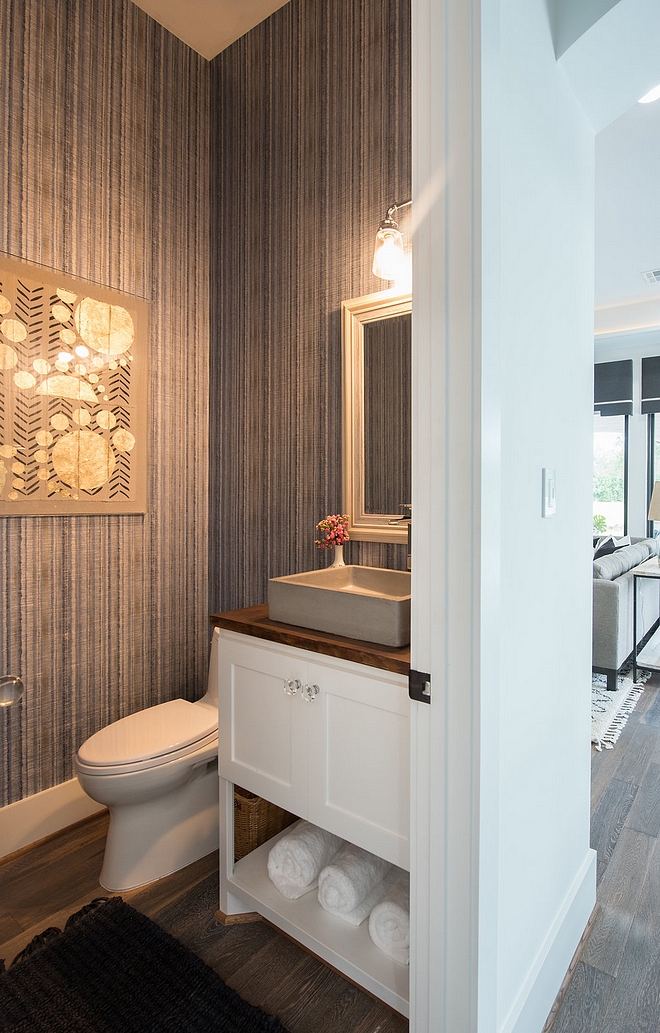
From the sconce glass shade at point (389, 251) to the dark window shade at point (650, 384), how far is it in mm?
5012

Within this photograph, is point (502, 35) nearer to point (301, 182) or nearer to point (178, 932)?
point (301, 182)

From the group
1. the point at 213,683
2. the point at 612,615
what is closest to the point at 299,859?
the point at 213,683

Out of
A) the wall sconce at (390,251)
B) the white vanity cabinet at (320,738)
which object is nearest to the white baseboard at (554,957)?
the white vanity cabinet at (320,738)

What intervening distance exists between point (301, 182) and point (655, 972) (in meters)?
2.65

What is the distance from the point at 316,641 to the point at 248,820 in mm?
720

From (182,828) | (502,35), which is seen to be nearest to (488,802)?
(182,828)

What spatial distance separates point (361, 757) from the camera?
4.09 feet

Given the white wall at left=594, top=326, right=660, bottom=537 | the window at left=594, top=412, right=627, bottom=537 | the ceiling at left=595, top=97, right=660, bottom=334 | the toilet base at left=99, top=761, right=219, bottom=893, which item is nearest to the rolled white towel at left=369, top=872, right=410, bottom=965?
the toilet base at left=99, top=761, right=219, bottom=893

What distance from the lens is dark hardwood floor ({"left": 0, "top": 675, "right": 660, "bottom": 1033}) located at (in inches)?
51.3

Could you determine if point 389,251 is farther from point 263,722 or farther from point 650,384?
point 650,384

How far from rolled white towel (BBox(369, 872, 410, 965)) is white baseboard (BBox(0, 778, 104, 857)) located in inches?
49.4

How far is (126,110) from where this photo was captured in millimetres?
2186

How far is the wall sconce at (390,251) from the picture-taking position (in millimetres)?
1704

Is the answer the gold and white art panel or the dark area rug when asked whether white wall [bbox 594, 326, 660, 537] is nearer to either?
the gold and white art panel
